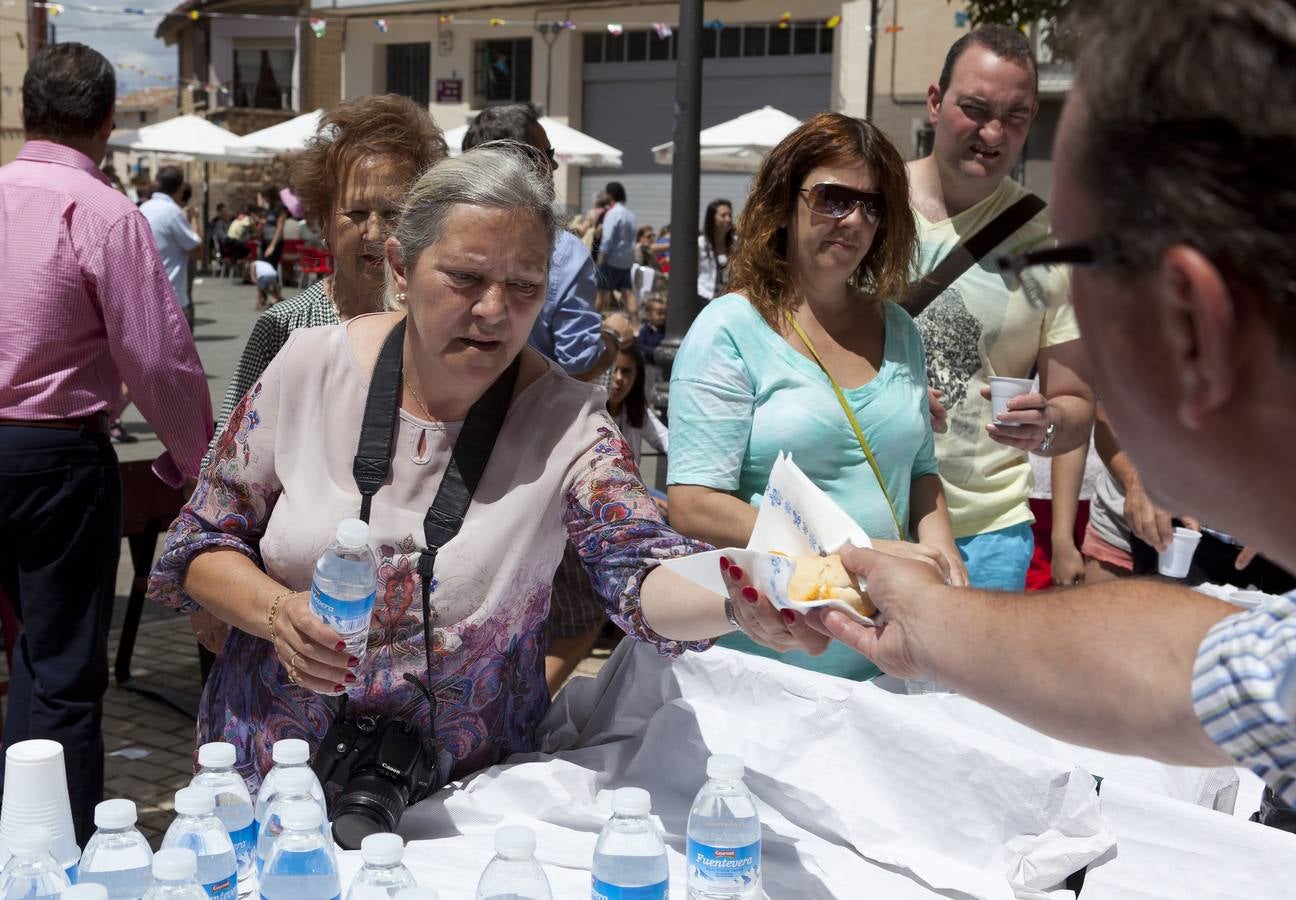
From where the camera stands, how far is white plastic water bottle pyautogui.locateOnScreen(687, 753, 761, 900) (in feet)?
6.39

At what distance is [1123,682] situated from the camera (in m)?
1.40

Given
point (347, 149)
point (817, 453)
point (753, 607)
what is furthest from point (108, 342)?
point (753, 607)

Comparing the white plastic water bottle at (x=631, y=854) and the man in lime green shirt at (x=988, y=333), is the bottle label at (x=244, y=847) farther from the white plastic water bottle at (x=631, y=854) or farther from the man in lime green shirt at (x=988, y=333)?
the man in lime green shirt at (x=988, y=333)

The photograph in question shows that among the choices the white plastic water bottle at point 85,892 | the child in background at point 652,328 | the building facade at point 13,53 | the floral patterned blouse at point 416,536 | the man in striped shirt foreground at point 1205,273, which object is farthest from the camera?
the building facade at point 13,53

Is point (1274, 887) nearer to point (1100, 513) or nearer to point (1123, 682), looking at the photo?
point (1123, 682)

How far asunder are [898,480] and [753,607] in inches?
40.3

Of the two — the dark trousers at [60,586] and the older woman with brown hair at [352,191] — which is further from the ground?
the older woman with brown hair at [352,191]

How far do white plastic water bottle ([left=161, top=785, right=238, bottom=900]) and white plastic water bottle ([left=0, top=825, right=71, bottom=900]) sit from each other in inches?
5.7

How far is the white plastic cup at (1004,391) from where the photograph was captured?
3.15m

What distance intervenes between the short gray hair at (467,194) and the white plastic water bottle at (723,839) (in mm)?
1086

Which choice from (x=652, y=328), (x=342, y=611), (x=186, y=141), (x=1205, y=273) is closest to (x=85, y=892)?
(x=342, y=611)

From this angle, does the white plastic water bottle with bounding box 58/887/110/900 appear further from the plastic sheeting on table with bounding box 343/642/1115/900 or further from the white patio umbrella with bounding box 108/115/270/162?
the white patio umbrella with bounding box 108/115/270/162

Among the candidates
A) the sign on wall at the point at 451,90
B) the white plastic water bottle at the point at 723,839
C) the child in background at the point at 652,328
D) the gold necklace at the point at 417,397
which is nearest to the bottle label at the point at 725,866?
the white plastic water bottle at the point at 723,839

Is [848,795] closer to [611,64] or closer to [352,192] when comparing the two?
[352,192]
